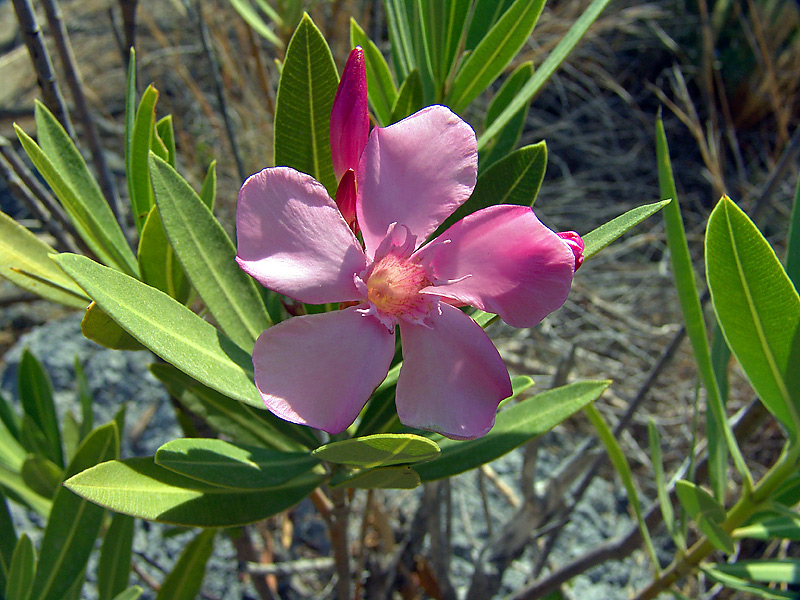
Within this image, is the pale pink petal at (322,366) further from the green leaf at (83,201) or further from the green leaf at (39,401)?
the green leaf at (39,401)

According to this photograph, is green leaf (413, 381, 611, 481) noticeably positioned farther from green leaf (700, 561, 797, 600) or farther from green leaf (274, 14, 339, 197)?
green leaf (700, 561, 797, 600)

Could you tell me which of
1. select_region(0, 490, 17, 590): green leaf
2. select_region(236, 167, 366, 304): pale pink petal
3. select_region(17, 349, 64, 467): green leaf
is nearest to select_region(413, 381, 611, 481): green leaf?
select_region(236, 167, 366, 304): pale pink petal

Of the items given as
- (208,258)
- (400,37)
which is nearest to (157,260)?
(208,258)

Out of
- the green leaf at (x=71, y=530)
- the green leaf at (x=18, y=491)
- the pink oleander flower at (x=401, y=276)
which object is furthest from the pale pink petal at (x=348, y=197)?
the green leaf at (x=18, y=491)

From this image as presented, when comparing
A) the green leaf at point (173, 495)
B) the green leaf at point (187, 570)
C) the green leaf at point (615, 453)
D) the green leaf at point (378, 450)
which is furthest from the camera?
the green leaf at point (187, 570)

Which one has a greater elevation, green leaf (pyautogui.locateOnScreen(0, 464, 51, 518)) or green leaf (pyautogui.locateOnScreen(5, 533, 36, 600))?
green leaf (pyautogui.locateOnScreen(5, 533, 36, 600))
